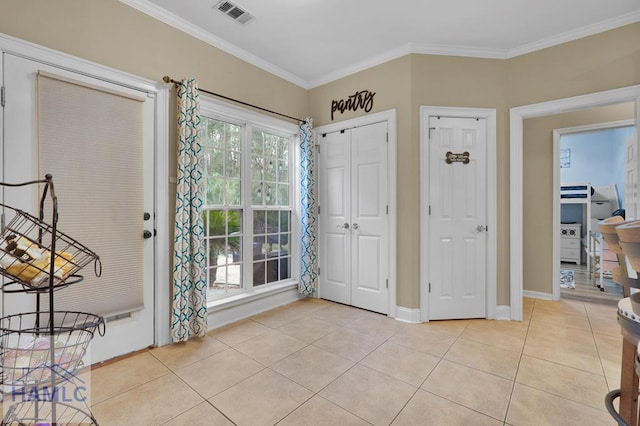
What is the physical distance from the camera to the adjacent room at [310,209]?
5.95 ft

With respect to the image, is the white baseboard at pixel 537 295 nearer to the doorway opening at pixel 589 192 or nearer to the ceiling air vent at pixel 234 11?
the doorway opening at pixel 589 192

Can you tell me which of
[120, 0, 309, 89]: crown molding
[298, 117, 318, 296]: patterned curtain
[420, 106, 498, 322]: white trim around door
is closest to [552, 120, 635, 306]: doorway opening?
[420, 106, 498, 322]: white trim around door

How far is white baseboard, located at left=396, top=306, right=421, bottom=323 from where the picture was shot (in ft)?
9.98

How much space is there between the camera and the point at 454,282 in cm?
312

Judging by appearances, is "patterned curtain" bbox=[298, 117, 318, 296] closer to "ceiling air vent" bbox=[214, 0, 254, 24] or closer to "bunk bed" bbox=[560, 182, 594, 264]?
"ceiling air vent" bbox=[214, 0, 254, 24]

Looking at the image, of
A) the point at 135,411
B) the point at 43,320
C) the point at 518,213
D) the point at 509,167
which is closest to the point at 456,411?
the point at 135,411

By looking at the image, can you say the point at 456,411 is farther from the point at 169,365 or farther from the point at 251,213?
the point at 251,213

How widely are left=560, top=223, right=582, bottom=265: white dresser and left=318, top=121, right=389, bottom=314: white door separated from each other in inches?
207

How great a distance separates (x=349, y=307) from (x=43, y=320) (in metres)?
2.72

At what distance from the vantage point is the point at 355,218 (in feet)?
11.6

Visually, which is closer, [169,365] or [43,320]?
[43,320]

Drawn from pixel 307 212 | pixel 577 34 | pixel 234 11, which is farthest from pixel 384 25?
pixel 307 212

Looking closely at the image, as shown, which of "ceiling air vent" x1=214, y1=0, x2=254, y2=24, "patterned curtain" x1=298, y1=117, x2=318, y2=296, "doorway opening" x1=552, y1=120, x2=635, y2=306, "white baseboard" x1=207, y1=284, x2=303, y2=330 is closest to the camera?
"ceiling air vent" x1=214, y1=0, x2=254, y2=24

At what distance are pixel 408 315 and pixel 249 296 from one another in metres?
1.70
